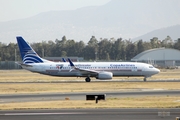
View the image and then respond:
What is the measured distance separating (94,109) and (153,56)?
13081cm

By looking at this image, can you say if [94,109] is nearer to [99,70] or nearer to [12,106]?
[12,106]

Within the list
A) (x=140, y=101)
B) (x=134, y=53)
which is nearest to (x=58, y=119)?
(x=140, y=101)

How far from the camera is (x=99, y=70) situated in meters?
75.6

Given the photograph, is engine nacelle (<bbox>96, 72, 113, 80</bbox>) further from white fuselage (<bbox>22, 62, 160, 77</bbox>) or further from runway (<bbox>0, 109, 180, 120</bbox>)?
runway (<bbox>0, 109, 180, 120</bbox>)

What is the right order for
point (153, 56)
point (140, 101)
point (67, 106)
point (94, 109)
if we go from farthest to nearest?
point (153, 56) < point (140, 101) < point (67, 106) < point (94, 109)

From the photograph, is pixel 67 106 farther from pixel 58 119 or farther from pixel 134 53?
pixel 134 53

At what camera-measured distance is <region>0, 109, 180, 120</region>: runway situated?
2923 cm

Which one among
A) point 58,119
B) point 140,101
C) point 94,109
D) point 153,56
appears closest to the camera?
point 58,119

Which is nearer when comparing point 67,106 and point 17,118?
point 17,118

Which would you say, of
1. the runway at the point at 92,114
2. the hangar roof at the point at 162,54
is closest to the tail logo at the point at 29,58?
the runway at the point at 92,114

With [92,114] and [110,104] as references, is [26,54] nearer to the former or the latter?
[110,104]

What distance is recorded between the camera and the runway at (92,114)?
95.9 feet

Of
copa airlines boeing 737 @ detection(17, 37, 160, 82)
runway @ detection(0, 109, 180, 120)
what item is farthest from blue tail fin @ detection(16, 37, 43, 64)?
runway @ detection(0, 109, 180, 120)

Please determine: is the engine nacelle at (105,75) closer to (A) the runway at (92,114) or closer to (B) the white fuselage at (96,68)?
(B) the white fuselage at (96,68)
